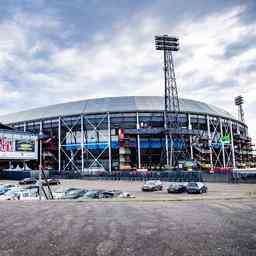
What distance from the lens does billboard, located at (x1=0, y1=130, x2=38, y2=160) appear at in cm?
6594

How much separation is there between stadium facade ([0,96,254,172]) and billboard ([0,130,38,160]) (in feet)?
19.4

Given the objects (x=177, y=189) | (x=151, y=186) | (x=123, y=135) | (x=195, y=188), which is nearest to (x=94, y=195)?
(x=151, y=186)

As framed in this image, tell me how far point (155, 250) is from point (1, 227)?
7.76 meters

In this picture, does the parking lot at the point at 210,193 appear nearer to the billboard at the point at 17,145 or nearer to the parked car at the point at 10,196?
the parked car at the point at 10,196

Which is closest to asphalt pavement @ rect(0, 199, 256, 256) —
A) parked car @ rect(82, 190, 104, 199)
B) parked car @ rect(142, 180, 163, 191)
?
parked car @ rect(82, 190, 104, 199)

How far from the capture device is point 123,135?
253 ft

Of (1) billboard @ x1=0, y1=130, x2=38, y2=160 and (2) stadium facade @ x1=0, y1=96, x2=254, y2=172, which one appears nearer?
(1) billboard @ x1=0, y1=130, x2=38, y2=160

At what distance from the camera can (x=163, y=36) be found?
7831cm

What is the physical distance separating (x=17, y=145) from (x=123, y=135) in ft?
88.7

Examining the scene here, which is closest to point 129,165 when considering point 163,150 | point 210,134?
point 163,150

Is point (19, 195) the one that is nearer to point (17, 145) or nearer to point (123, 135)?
point (17, 145)

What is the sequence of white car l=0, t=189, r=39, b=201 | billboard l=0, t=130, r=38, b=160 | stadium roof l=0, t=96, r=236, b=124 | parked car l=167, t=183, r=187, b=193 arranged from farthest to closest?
stadium roof l=0, t=96, r=236, b=124 → billboard l=0, t=130, r=38, b=160 → parked car l=167, t=183, r=187, b=193 → white car l=0, t=189, r=39, b=201

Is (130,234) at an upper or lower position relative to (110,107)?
lower

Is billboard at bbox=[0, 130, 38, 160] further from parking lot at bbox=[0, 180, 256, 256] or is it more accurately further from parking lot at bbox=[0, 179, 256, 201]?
parking lot at bbox=[0, 180, 256, 256]
